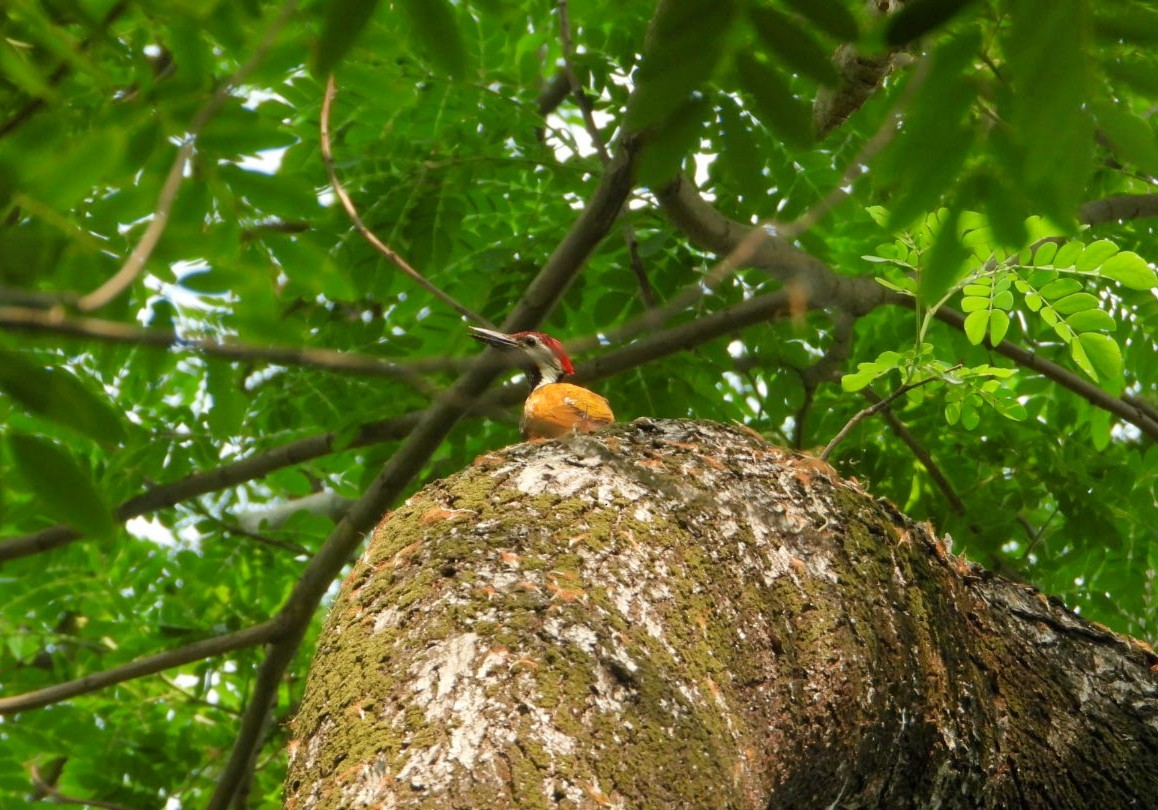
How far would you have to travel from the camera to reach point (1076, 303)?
3738mm

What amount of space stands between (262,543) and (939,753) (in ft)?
13.2

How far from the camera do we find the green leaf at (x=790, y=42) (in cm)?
169

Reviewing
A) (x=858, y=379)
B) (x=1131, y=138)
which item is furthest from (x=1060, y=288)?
(x=1131, y=138)

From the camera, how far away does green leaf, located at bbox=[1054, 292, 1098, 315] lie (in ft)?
12.2

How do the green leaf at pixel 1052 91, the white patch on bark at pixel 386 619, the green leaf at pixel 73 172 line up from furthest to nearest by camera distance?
the white patch on bark at pixel 386 619
the green leaf at pixel 73 172
the green leaf at pixel 1052 91

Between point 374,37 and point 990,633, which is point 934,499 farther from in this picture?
point 374,37

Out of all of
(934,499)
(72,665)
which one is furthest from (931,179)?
(72,665)

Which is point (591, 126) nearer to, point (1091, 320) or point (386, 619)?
point (1091, 320)

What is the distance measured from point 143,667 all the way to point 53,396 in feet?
10.7

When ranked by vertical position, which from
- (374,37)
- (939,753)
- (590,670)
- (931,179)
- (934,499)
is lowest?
(939,753)

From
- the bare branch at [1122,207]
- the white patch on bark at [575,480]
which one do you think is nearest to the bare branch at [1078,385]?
the bare branch at [1122,207]

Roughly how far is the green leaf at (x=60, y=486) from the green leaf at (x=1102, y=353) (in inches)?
117

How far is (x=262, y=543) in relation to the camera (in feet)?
19.5

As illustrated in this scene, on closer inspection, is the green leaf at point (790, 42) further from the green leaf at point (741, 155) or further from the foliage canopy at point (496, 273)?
the green leaf at point (741, 155)
